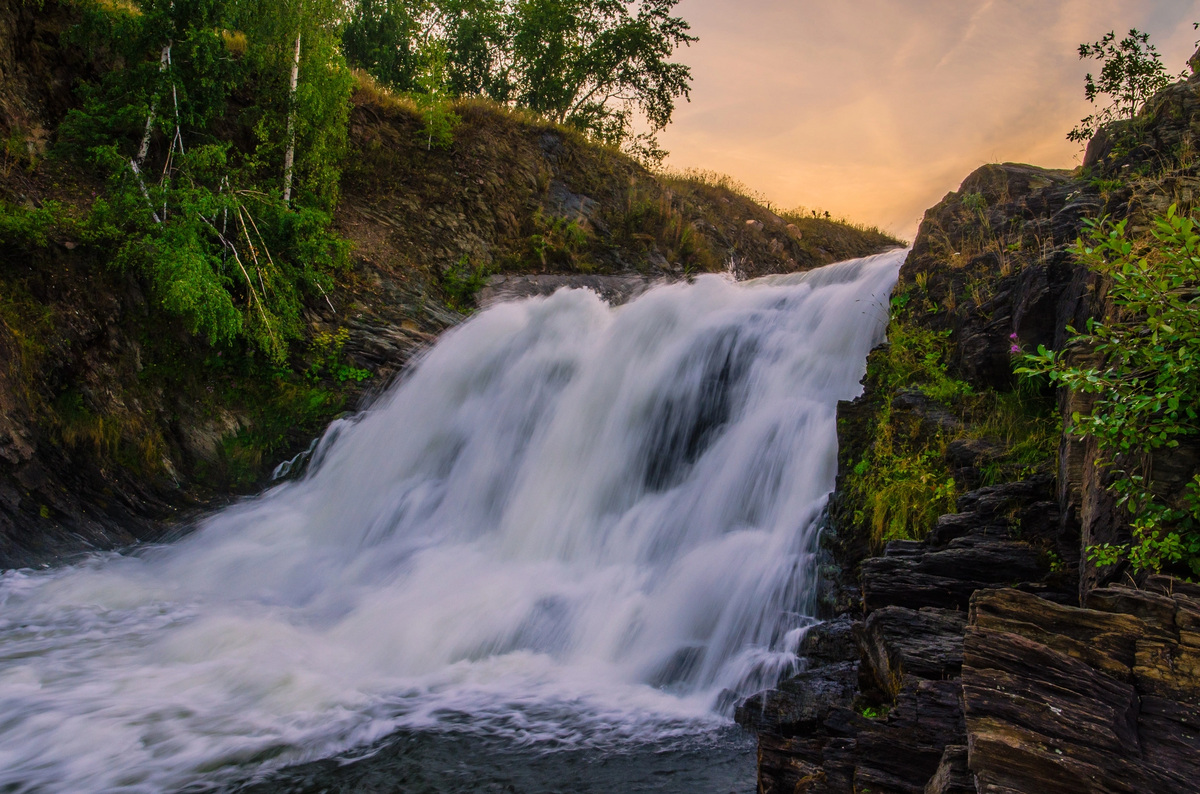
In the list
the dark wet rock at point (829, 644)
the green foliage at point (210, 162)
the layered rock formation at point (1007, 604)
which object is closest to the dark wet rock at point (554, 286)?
the green foliage at point (210, 162)

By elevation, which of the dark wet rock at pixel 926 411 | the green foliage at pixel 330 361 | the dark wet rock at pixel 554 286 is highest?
the dark wet rock at pixel 554 286

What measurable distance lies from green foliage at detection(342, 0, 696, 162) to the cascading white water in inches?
667

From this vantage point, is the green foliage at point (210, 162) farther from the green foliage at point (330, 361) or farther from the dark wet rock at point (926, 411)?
the dark wet rock at point (926, 411)

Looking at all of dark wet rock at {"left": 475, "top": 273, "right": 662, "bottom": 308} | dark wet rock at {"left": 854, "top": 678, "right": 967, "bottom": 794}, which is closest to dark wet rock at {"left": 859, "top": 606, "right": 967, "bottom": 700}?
dark wet rock at {"left": 854, "top": 678, "right": 967, "bottom": 794}

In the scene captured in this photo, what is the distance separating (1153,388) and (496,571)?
6.25 metres

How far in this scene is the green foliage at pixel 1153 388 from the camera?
11.0 ft

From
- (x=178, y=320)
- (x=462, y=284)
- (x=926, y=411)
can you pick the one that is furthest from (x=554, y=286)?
(x=926, y=411)

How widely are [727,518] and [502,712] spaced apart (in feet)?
11.2

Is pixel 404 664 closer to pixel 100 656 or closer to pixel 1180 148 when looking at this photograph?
pixel 100 656

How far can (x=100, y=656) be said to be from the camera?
19.4ft

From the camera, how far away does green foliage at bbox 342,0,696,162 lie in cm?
2531

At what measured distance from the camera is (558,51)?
83.0 feet

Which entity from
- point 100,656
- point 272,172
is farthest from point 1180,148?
point 272,172

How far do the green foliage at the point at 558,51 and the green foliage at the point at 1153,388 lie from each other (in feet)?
78.7
